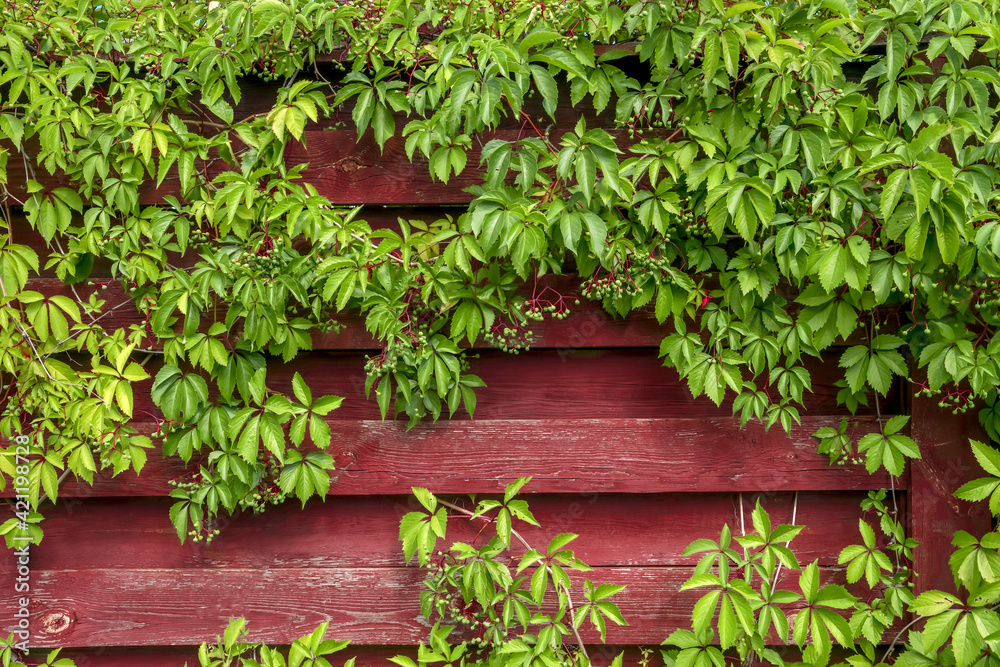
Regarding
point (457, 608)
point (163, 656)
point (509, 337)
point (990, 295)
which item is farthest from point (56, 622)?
point (990, 295)

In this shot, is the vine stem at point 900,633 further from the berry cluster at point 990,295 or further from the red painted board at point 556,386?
the berry cluster at point 990,295

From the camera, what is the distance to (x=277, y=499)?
1603mm

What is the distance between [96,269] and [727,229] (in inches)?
65.8

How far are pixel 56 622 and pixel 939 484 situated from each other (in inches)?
91.7

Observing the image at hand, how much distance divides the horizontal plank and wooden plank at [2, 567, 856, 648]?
3 centimetres

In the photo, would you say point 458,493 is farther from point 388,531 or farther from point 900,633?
point 900,633

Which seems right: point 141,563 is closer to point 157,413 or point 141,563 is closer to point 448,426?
point 157,413

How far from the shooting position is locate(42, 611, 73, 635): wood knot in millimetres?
1703

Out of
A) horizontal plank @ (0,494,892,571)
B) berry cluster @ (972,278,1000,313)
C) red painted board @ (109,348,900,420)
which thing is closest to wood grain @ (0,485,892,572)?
horizontal plank @ (0,494,892,571)

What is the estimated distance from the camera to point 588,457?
5.44ft

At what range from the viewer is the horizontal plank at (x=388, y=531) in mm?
1688

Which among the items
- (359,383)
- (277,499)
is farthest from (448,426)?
(277,499)

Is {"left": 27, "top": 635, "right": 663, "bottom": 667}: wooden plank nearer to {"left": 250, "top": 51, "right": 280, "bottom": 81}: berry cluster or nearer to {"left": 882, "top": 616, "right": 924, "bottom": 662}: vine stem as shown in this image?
{"left": 882, "top": 616, "right": 924, "bottom": 662}: vine stem

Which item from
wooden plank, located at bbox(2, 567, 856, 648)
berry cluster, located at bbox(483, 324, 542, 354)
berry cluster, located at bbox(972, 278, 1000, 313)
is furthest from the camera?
wooden plank, located at bbox(2, 567, 856, 648)
